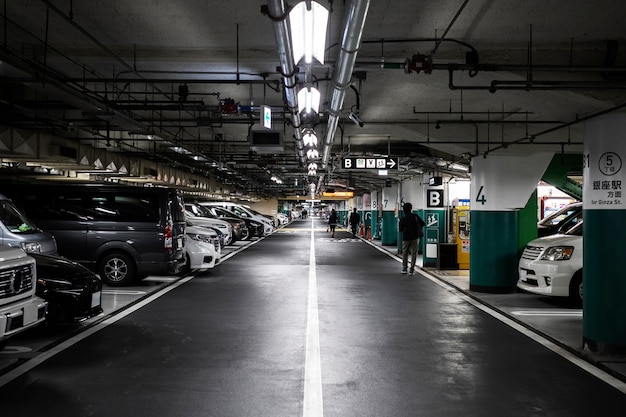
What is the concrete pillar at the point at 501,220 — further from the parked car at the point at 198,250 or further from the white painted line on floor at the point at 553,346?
the parked car at the point at 198,250

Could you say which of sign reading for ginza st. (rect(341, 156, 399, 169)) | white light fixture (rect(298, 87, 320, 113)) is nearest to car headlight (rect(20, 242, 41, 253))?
white light fixture (rect(298, 87, 320, 113))

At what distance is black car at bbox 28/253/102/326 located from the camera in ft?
23.5

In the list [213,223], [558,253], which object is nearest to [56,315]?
[558,253]

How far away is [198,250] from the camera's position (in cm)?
1437

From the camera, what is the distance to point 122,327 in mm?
7957

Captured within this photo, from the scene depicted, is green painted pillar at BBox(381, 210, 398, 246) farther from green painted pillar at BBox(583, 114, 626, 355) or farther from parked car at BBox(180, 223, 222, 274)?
green painted pillar at BBox(583, 114, 626, 355)

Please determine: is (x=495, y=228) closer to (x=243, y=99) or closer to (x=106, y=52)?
(x=243, y=99)

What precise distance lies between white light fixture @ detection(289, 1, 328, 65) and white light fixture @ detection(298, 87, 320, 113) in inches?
74.6

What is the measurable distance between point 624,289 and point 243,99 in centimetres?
888

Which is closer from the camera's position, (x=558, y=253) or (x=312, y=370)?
(x=312, y=370)

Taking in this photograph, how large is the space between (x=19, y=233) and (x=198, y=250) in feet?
17.0

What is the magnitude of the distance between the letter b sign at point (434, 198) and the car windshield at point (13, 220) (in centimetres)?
1292

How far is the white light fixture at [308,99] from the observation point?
800 centimetres

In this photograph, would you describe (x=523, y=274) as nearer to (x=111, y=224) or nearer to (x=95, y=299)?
(x=95, y=299)
